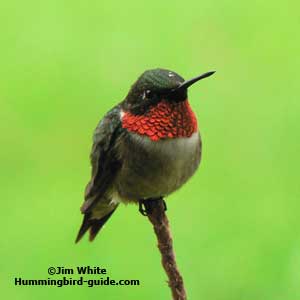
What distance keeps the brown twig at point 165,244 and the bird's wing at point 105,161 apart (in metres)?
0.24

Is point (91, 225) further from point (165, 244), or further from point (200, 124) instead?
point (200, 124)

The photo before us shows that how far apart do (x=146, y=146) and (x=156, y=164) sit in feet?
0.31

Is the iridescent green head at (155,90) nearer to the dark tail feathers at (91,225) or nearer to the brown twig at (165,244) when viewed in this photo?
the brown twig at (165,244)

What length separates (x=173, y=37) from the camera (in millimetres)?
10852

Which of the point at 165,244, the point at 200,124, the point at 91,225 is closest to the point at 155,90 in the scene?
the point at 165,244

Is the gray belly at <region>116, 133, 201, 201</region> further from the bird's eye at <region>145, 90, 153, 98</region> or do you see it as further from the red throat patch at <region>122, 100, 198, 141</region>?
the bird's eye at <region>145, 90, 153, 98</region>

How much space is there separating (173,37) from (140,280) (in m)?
4.51

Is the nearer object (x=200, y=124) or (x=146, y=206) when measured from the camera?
(x=146, y=206)

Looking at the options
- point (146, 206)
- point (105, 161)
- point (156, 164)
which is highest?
point (105, 161)

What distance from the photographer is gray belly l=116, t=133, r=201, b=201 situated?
4645 millimetres

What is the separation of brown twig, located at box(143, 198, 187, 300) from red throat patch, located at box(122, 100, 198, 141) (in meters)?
0.34

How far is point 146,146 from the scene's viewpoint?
15.5 feet

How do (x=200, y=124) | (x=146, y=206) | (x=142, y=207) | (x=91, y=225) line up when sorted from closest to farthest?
1. (x=146, y=206)
2. (x=142, y=207)
3. (x=91, y=225)
4. (x=200, y=124)

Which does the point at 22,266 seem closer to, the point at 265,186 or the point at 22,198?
the point at 22,198
